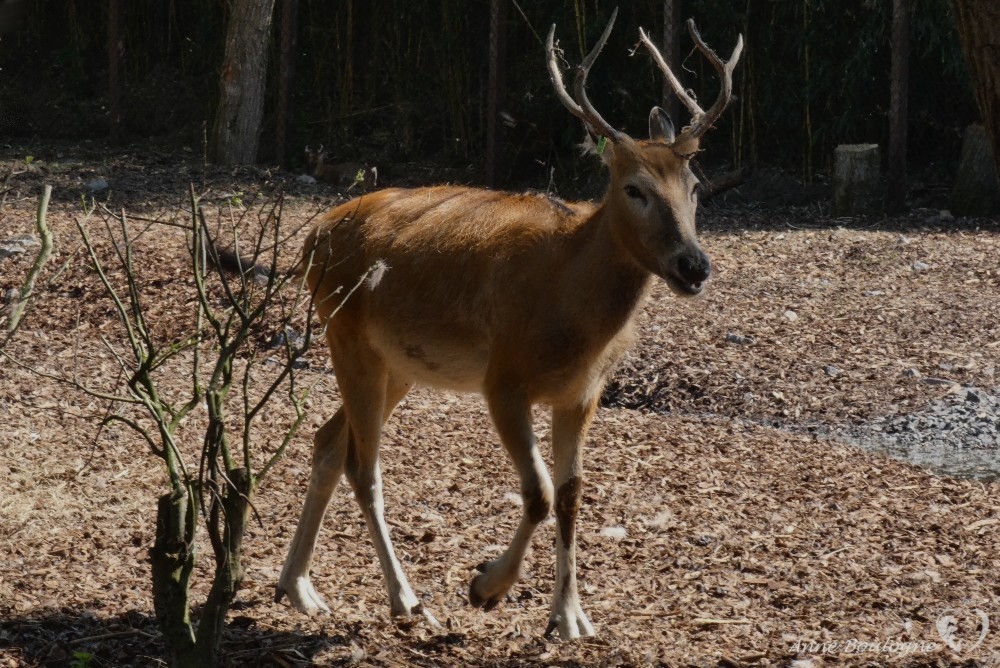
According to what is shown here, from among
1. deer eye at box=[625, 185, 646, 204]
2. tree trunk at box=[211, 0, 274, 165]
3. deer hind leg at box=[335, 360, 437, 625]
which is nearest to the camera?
A: deer eye at box=[625, 185, 646, 204]

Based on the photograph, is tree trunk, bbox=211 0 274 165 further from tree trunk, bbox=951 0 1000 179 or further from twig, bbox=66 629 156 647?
tree trunk, bbox=951 0 1000 179

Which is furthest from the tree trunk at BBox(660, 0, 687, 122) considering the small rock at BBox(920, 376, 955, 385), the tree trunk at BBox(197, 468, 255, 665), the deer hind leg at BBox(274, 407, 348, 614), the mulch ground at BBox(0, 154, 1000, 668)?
the tree trunk at BBox(197, 468, 255, 665)

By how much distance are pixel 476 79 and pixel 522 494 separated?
11705 mm

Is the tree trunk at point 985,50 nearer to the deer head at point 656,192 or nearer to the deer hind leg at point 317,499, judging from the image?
the deer head at point 656,192

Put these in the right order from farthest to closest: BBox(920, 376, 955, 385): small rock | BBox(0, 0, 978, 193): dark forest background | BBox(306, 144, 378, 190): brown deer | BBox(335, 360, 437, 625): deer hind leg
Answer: BBox(0, 0, 978, 193): dark forest background
BBox(306, 144, 378, 190): brown deer
BBox(920, 376, 955, 385): small rock
BBox(335, 360, 437, 625): deer hind leg

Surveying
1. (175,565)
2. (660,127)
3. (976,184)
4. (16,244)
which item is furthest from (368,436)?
(976,184)

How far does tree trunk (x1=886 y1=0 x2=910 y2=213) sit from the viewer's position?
12.3 meters

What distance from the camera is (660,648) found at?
4852mm

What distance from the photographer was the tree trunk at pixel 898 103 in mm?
12281

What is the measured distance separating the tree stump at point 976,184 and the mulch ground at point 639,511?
3.09 metres

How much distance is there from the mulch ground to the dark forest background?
15.5 feet

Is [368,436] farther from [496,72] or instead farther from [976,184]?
[976,184]

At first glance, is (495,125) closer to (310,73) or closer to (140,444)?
(310,73)

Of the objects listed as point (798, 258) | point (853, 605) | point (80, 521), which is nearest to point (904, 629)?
point (853, 605)
